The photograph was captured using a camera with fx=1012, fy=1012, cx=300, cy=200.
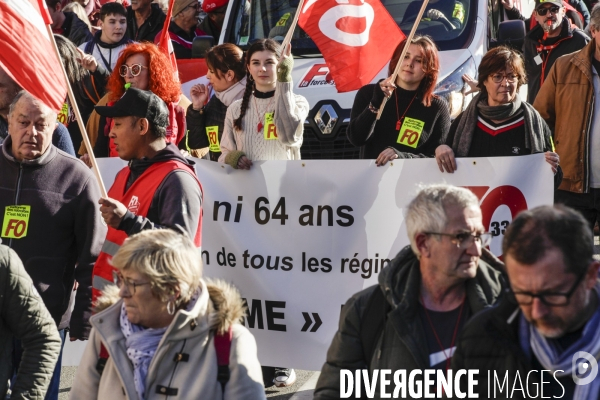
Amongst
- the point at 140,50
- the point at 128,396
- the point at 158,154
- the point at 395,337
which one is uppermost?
the point at 140,50

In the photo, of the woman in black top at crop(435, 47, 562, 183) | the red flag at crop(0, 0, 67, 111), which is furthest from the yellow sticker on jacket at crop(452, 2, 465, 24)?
the red flag at crop(0, 0, 67, 111)

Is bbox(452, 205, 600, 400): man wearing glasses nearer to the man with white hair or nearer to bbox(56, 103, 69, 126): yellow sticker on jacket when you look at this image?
the man with white hair

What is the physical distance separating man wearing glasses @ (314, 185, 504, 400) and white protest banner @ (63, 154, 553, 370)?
2235 millimetres

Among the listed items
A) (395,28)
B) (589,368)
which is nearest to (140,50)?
(395,28)

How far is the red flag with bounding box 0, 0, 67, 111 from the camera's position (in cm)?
512

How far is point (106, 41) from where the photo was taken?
9836 millimetres

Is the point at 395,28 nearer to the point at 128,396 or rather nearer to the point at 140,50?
the point at 140,50

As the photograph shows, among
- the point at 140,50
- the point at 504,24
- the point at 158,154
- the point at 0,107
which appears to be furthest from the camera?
the point at 504,24

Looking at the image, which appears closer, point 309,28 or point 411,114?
point 411,114

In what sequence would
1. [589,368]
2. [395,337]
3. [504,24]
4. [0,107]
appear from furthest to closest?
[504,24]
[0,107]
[395,337]
[589,368]

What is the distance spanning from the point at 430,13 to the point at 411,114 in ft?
10.4

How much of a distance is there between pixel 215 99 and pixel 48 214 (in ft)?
9.69

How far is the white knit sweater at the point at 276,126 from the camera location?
20.6ft

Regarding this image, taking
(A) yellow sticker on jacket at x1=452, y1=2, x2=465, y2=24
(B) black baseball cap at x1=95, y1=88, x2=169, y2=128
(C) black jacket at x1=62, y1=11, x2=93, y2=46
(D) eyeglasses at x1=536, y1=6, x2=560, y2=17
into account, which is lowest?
(B) black baseball cap at x1=95, y1=88, x2=169, y2=128
